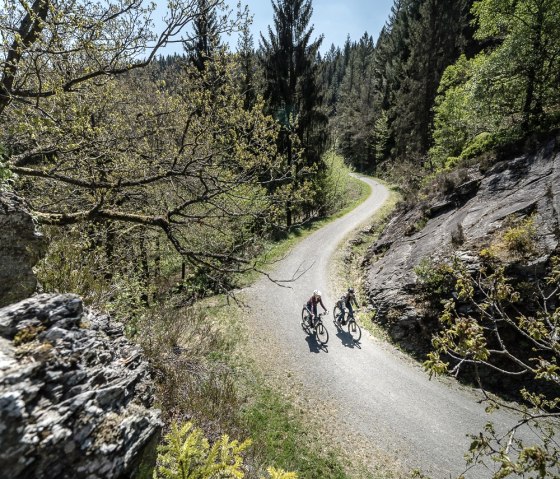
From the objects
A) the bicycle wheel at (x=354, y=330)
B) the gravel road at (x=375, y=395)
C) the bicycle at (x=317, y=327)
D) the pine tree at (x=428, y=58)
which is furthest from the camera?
the pine tree at (x=428, y=58)

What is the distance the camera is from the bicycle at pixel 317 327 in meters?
12.4

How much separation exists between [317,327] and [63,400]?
37.2ft

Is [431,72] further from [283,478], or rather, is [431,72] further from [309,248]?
[283,478]

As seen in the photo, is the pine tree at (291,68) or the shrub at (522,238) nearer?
the shrub at (522,238)

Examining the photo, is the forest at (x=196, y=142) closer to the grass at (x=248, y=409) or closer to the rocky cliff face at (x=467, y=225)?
the grass at (x=248, y=409)

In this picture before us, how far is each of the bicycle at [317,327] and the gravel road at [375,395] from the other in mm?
269

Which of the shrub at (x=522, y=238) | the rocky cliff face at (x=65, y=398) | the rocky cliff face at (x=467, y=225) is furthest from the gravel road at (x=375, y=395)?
the rocky cliff face at (x=65, y=398)

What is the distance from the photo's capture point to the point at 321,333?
41.3ft

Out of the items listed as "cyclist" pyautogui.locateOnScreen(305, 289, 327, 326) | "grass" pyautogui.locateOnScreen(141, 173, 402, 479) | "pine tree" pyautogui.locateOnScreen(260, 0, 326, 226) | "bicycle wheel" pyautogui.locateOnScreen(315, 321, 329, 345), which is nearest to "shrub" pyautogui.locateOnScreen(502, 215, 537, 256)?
"cyclist" pyautogui.locateOnScreen(305, 289, 327, 326)

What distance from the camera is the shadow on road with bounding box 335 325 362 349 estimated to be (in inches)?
477

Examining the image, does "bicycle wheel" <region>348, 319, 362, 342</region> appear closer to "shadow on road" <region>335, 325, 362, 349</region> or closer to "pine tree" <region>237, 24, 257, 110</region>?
"shadow on road" <region>335, 325, 362, 349</region>

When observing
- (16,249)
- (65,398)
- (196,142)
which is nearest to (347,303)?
(196,142)

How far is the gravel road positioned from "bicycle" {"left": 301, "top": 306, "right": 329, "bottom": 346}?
27cm

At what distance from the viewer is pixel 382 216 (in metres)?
24.3
